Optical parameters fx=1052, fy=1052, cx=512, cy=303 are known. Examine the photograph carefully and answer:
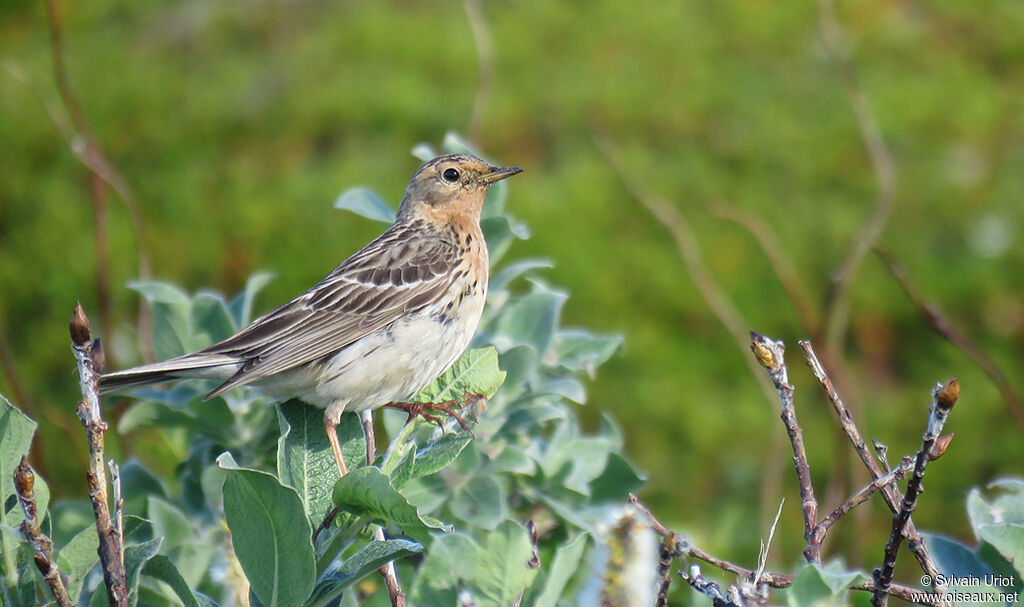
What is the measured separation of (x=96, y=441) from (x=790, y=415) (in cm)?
141

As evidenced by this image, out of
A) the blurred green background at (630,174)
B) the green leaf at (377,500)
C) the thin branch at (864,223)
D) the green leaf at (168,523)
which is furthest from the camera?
the blurred green background at (630,174)

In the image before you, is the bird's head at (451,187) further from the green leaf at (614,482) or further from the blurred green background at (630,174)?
the blurred green background at (630,174)

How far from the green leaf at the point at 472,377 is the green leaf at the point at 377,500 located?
636 millimetres

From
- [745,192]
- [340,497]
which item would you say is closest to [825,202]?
[745,192]

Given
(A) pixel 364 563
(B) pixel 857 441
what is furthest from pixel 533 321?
(B) pixel 857 441

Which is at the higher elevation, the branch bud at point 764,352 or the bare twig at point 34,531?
the branch bud at point 764,352

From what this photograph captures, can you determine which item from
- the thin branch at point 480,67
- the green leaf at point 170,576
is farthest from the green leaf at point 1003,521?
the thin branch at point 480,67

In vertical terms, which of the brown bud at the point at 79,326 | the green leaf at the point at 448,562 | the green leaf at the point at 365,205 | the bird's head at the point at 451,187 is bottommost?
the green leaf at the point at 448,562

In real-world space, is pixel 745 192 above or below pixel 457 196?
above

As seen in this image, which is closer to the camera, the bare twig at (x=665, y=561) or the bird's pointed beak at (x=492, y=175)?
the bare twig at (x=665, y=561)

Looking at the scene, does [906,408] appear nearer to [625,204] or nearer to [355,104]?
[625,204]

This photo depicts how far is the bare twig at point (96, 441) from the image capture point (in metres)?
1.97

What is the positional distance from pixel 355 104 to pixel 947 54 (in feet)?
19.7

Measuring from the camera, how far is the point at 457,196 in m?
4.85
